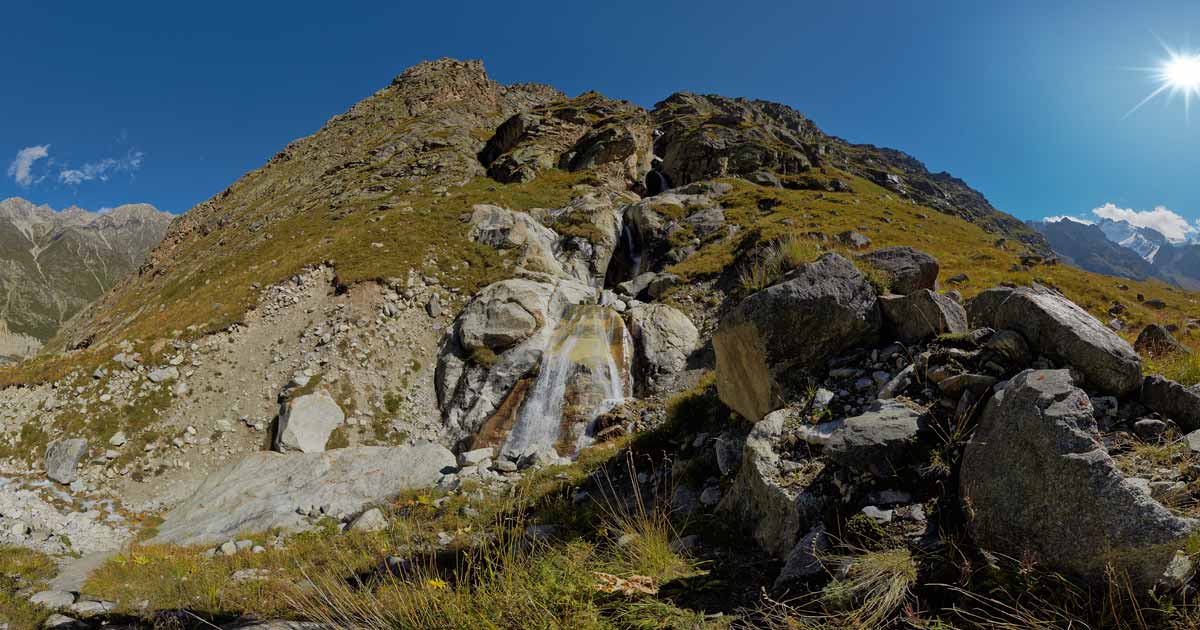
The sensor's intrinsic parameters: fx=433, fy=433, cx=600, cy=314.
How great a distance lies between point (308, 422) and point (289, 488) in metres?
5.11

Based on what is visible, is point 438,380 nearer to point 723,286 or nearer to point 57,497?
point 57,497

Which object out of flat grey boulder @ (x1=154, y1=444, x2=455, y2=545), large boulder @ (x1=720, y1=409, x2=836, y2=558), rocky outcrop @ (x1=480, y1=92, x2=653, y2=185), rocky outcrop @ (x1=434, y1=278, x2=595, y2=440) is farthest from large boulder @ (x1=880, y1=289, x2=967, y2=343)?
rocky outcrop @ (x1=480, y1=92, x2=653, y2=185)

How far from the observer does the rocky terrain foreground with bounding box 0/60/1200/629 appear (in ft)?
11.7

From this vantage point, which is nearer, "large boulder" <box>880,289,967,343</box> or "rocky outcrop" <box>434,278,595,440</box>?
"large boulder" <box>880,289,967,343</box>

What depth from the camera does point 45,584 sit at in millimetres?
9227

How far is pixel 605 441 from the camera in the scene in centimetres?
1634

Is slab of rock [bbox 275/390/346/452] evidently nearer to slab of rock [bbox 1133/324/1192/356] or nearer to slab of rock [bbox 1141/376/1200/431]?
slab of rock [bbox 1141/376/1200/431]

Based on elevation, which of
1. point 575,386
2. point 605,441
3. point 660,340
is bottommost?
point 605,441

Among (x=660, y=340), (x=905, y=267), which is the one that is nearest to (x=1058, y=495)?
(x=905, y=267)

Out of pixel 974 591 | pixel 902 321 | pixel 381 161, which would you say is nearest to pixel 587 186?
pixel 381 161

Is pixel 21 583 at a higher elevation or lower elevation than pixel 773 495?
lower

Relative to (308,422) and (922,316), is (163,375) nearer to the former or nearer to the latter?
(308,422)

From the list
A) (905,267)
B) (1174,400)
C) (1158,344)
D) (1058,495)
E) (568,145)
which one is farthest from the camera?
(568,145)

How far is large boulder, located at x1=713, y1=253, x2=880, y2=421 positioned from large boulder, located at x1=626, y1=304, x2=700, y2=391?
12251 mm
